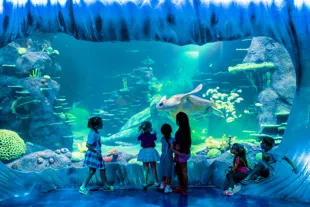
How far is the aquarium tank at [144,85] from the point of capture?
12.9 feet

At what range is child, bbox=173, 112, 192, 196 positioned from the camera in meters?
4.46

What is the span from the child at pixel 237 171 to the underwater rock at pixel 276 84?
6.85m

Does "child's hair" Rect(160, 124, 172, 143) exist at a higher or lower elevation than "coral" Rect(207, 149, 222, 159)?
higher

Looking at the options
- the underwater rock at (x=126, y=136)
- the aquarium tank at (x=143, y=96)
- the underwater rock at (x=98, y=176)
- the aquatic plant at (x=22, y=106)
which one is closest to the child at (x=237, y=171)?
the underwater rock at (x=98, y=176)

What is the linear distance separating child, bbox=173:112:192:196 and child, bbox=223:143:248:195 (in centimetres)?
71

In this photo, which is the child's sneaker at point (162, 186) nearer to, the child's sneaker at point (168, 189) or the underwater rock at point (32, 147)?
the child's sneaker at point (168, 189)

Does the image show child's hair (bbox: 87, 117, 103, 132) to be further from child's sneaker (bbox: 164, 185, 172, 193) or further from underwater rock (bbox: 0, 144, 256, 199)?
child's sneaker (bbox: 164, 185, 172, 193)

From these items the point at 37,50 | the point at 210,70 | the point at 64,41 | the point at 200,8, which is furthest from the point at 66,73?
the point at 200,8

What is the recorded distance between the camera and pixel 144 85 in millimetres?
17875

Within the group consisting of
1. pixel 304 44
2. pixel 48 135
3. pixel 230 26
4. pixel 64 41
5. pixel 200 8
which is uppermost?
pixel 64 41

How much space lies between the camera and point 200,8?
3.87 meters

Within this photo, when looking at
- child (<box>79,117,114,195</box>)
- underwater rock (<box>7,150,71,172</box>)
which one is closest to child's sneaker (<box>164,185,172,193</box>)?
child (<box>79,117,114,195</box>)

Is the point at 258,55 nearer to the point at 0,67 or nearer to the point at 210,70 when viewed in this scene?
the point at 210,70

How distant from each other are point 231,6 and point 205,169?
295 cm
